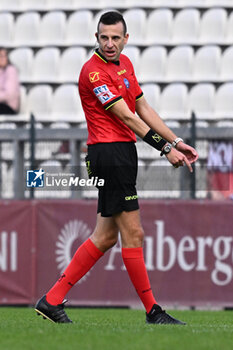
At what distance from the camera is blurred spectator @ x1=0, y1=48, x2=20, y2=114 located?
13414 millimetres

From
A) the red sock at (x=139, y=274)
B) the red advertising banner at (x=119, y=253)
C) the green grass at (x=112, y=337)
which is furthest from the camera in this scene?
the red advertising banner at (x=119, y=253)

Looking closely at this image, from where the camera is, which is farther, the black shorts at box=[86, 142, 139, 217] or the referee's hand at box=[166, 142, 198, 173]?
the black shorts at box=[86, 142, 139, 217]

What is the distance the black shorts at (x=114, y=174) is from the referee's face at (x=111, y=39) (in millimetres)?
520

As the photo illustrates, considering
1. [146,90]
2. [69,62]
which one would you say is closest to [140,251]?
[146,90]

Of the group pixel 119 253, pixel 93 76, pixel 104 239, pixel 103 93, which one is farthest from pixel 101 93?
pixel 119 253

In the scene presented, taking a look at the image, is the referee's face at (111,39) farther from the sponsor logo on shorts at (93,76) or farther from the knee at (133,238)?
the knee at (133,238)

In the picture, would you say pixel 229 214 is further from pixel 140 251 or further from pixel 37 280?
pixel 140 251

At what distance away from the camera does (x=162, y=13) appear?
14.3m

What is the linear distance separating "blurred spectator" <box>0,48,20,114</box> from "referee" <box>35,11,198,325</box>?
848cm

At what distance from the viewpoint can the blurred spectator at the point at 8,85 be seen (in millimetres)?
13414

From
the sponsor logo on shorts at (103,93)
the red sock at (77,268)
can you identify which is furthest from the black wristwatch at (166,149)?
the red sock at (77,268)

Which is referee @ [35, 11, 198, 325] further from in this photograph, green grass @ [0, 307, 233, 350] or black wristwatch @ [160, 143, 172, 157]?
green grass @ [0, 307, 233, 350]

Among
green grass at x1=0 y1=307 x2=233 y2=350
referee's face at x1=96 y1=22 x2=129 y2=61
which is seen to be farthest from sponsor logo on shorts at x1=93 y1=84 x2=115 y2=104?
Result: green grass at x1=0 y1=307 x2=233 y2=350

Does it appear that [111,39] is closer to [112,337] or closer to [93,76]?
[93,76]
